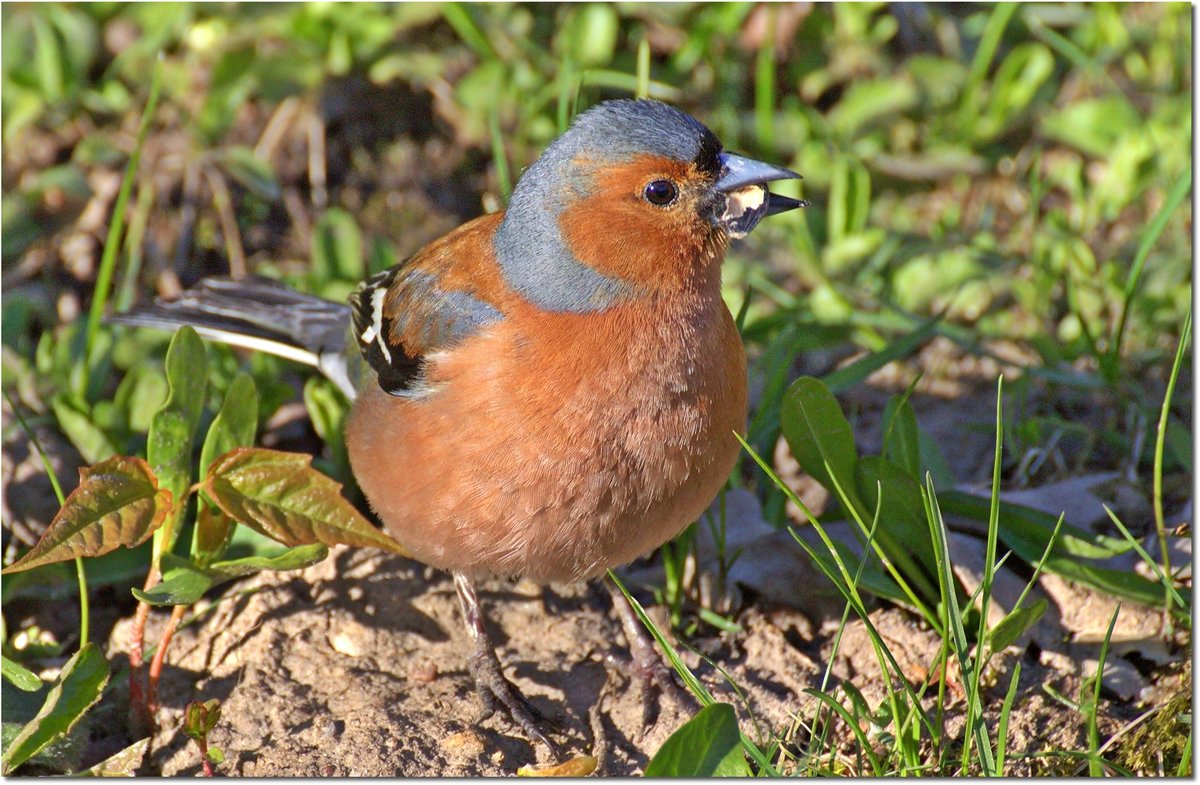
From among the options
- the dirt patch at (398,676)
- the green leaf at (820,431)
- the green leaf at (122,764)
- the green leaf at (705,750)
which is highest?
the green leaf at (820,431)

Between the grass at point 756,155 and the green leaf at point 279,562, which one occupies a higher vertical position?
the grass at point 756,155

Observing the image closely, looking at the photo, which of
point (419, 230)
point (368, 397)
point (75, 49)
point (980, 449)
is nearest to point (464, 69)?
point (419, 230)

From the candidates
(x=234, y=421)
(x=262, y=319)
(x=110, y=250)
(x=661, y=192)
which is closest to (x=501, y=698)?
(x=234, y=421)

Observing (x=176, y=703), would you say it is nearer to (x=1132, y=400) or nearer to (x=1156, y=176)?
(x=1132, y=400)

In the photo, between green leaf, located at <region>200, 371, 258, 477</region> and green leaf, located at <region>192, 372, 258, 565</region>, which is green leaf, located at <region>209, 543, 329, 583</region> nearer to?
green leaf, located at <region>192, 372, 258, 565</region>

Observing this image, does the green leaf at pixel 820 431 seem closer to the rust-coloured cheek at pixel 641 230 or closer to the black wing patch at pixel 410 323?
the rust-coloured cheek at pixel 641 230

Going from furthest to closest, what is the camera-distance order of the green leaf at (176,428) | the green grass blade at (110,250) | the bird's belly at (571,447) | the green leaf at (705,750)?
the green grass blade at (110,250), the green leaf at (176,428), the bird's belly at (571,447), the green leaf at (705,750)

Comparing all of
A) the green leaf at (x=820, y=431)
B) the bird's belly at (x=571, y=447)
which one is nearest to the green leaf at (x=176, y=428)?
the bird's belly at (x=571, y=447)
